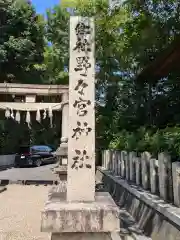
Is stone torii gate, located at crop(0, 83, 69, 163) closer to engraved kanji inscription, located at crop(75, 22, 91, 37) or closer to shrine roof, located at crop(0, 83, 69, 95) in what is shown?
shrine roof, located at crop(0, 83, 69, 95)

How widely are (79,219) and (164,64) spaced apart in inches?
363

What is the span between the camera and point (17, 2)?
22219 mm

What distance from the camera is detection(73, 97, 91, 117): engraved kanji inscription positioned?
4.75 metres

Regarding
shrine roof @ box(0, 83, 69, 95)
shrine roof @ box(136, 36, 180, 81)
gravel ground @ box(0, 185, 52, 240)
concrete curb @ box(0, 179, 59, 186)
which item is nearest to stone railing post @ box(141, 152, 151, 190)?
gravel ground @ box(0, 185, 52, 240)

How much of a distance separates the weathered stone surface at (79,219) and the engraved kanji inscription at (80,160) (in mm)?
661

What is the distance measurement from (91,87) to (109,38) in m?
9.60

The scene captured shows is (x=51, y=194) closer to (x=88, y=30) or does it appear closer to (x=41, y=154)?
(x=88, y=30)

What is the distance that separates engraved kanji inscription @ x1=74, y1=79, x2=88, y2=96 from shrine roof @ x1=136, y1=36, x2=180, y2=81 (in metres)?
5.43

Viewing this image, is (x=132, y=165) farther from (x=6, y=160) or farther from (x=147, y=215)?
(x=6, y=160)

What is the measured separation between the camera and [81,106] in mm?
4777

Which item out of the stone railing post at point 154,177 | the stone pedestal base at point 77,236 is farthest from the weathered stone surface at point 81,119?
the stone railing post at point 154,177

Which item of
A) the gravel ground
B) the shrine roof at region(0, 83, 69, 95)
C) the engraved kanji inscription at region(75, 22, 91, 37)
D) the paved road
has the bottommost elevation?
the gravel ground

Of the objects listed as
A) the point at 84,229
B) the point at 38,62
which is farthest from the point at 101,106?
the point at 84,229

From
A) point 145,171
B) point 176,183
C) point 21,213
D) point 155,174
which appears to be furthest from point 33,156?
point 176,183
